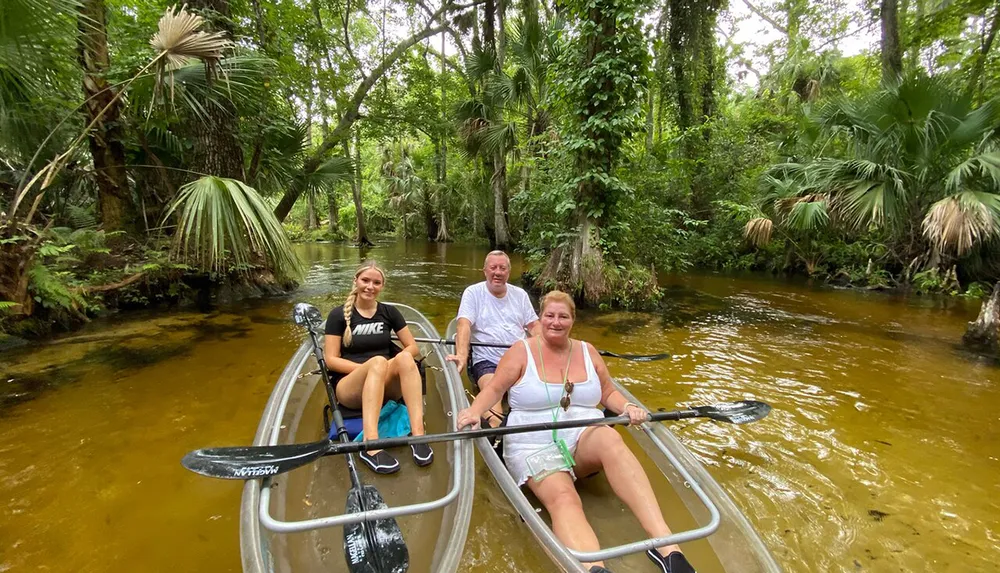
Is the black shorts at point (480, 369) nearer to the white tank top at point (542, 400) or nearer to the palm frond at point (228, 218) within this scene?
the white tank top at point (542, 400)

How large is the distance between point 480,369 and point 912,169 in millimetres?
9509

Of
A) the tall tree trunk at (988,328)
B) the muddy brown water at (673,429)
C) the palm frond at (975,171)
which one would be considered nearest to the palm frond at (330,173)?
the muddy brown water at (673,429)

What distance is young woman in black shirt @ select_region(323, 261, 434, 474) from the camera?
2.67m

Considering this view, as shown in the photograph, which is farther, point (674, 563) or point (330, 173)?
point (330, 173)

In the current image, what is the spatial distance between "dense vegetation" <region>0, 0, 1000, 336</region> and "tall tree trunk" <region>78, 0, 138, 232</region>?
33 millimetres

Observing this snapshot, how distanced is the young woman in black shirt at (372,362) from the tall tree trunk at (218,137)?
6.02 metres

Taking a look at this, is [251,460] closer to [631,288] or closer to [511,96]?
[631,288]

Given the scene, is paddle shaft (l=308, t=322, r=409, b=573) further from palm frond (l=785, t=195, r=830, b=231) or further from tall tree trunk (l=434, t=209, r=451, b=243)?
tall tree trunk (l=434, t=209, r=451, b=243)

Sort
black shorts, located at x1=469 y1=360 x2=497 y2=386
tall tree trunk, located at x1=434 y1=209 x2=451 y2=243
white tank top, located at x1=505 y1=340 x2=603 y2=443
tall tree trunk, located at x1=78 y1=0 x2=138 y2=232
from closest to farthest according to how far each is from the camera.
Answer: white tank top, located at x1=505 y1=340 x2=603 y2=443
black shorts, located at x1=469 y1=360 x2=497 y2=386
tall tree trunk, located at x1=78 y1=0 x2=138 y2=232
tall tree trunk, located at x1=434 y1=209 x2=451 y2=243

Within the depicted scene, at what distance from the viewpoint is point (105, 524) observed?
7.84 feet

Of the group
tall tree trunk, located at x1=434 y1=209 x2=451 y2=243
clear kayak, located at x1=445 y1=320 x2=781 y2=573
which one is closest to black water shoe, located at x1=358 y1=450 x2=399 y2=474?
clear kayak, located at x1=445 y1=320 x2=781 y2=573

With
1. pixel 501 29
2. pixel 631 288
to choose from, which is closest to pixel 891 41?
pixel 631 288

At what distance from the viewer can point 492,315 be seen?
159 inches

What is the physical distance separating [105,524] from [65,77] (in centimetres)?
512
